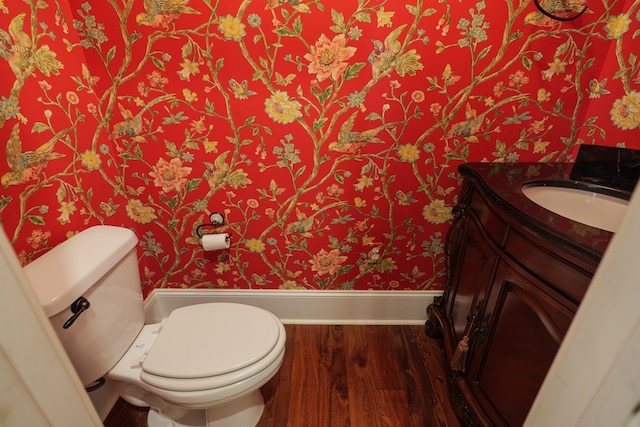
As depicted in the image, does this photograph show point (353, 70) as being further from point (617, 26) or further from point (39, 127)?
point (39, 127)

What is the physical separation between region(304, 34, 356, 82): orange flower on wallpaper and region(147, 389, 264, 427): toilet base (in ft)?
4.12

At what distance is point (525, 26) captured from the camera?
1.13 m

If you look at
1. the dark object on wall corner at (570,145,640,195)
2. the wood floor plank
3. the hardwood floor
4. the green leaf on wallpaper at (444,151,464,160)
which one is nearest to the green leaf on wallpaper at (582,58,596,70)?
the dark object on wall corner at (570,145,640,195)

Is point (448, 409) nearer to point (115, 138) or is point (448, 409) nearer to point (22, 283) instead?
point (22, 283)

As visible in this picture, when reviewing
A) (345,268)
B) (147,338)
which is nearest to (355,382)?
(345,268)

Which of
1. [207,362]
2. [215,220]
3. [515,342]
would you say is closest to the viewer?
[515,342]

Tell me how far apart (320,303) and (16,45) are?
1.53 m

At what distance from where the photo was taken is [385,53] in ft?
3.83

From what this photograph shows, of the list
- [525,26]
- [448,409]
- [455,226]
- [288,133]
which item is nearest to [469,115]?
[525,26]

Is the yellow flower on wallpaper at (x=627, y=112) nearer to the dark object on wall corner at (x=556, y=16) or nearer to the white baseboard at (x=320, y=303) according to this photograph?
the dark object on wall corner at (x=556, y=16)

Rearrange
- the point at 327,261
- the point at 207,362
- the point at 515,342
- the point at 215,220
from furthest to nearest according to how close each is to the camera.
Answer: the point at 327,261 → the point at 215,220 → the point at 207,362 → the point at 515,342

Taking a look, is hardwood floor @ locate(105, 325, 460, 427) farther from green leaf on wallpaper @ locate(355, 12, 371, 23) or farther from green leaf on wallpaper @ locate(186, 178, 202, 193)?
green leaf on wallpaper @ locate(355, 12, 371, 23)

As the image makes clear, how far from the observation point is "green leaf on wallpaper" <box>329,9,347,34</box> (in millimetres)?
1117

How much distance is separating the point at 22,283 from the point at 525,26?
156 cm
